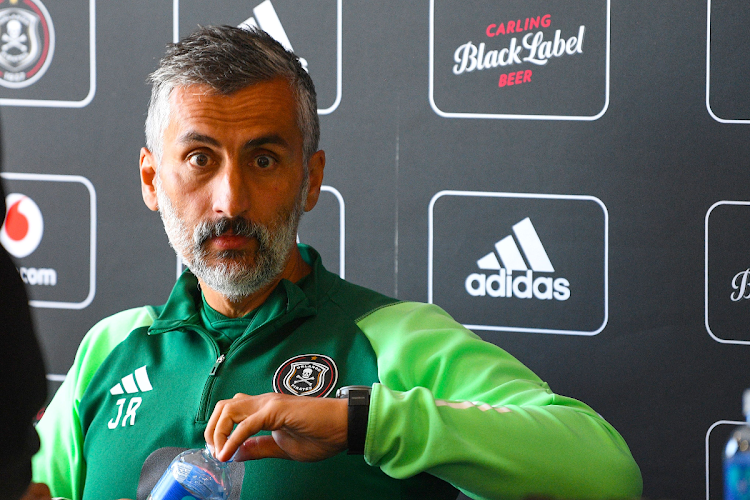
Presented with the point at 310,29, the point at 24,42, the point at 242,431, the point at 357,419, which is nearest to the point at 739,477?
the point at 357,419

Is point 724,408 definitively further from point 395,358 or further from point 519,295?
point 395,358

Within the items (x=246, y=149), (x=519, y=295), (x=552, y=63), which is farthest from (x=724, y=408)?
(x=246, y=149)

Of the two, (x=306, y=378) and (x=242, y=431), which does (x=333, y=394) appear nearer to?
(x=306, y=378)

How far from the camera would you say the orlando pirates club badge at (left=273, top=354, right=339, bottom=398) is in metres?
1.34

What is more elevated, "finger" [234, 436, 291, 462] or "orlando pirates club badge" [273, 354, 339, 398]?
"orlando pirates club badge" [273, 354, 339, 398]

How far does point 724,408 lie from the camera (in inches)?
68.0

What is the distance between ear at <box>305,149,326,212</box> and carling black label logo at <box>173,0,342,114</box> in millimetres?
448

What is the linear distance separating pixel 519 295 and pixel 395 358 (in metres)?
0.58

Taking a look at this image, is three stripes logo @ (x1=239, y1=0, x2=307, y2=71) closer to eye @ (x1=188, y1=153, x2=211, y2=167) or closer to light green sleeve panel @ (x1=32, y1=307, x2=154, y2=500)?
eye @ (x1=188, y1=153, x2=211, y2=167)

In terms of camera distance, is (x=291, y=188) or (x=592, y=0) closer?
(x=291, y=188)

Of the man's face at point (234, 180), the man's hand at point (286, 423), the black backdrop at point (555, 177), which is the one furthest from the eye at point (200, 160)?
the black backdrop at point (555, 177)

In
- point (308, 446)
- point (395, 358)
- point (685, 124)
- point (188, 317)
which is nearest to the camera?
point (308, 446)

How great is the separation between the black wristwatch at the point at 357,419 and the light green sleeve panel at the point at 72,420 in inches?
22.2

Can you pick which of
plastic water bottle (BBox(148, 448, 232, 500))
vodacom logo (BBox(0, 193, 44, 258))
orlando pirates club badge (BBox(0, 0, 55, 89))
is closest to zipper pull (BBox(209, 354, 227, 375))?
plastic water bottle (BBox(148, 448, 232, 500))
